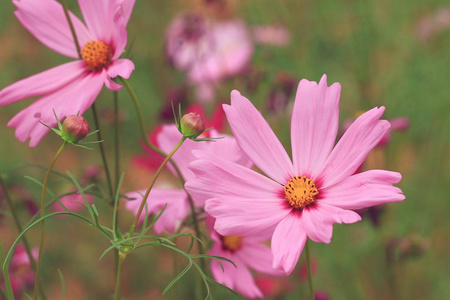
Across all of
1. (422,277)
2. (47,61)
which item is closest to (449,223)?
(422,277)

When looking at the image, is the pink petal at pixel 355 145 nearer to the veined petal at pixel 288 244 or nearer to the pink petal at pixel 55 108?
the veined petal at pixel 288 244

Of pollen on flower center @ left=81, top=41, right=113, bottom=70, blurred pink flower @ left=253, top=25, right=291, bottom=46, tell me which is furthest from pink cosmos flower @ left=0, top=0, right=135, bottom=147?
blurred pink flower @ left=253, top=25, right=291, bottom=46

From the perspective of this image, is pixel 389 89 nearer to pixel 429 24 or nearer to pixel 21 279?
pixel 429 24

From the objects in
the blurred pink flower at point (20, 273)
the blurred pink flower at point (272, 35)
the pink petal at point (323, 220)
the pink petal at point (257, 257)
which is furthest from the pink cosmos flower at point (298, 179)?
the blurred pink flower at point (272, 35)

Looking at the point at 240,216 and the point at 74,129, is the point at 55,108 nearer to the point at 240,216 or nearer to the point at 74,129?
the point at 74,129

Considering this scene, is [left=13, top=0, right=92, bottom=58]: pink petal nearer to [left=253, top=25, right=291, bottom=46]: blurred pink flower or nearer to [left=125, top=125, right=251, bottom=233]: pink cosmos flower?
[left=125, top=125, right=251, bottom=233]: pink cosmos flower
